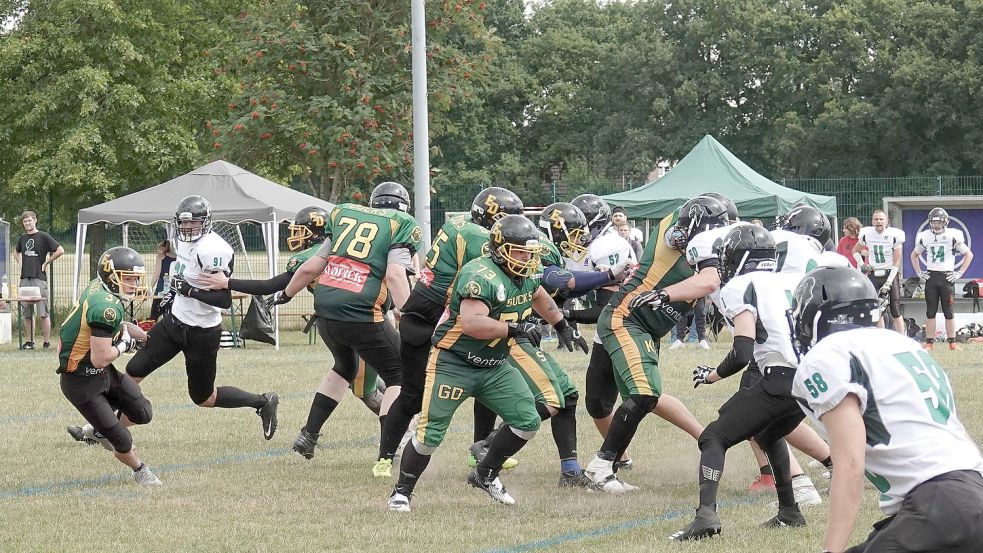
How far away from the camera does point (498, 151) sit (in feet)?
165

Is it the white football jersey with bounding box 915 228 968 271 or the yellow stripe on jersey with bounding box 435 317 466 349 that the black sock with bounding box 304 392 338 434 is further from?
the white football jersey with bounding box 915 228 968 271

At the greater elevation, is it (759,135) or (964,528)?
(759,135)

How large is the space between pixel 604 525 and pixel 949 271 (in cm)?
992

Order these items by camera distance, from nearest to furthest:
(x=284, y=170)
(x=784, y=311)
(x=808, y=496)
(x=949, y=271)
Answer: (x=784, y=311) < (x=808, y=496) < (x=949, y=271) < (x=284, y=170)

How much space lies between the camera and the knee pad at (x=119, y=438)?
678 centimetres

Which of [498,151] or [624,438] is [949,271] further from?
[498,151]

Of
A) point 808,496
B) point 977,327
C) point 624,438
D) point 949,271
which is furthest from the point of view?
point 977,327

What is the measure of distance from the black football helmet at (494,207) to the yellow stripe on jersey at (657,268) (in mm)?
789

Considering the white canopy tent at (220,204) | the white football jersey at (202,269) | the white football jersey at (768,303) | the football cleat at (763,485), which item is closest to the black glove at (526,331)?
the white football jersey at (768,303)

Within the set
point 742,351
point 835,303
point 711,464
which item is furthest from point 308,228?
point 835,303

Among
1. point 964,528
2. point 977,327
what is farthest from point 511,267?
point 977,327

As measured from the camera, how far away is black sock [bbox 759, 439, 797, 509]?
18.8 feet

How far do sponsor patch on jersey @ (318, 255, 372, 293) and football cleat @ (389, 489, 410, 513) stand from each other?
A: 4.91 ft

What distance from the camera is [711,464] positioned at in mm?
5457
